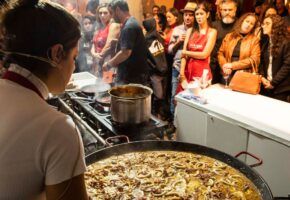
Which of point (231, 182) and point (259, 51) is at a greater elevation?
point (259, 51)

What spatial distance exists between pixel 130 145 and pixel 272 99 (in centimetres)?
237

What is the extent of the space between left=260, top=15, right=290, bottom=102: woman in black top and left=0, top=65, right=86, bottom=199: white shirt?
3.58 metres

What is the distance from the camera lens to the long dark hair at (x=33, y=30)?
1.04 meters

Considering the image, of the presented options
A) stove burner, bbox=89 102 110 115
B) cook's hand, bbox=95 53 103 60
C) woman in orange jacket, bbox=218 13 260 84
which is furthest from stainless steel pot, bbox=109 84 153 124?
cook's hand, bbox=95 53 103 60

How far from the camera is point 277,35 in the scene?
4.02 metres

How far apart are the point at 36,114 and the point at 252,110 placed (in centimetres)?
300

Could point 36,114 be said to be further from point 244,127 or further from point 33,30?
point 244,127

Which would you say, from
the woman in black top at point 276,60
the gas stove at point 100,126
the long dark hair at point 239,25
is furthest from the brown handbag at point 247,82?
the gas stove at point 100,126

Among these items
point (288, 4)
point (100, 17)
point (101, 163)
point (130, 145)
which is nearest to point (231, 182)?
point (130, 145)

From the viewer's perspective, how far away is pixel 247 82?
4.02 metres

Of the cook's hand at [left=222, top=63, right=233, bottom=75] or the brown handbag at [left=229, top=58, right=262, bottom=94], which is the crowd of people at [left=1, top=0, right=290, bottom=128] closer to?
the cook's hand at [left=222, top=63, right=233, bottom=75]

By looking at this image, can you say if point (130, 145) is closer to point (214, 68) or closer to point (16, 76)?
point (16, 76)

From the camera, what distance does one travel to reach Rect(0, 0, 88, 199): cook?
0.98 meters

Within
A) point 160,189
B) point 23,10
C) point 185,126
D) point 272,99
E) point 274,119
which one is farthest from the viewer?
point 185,126
